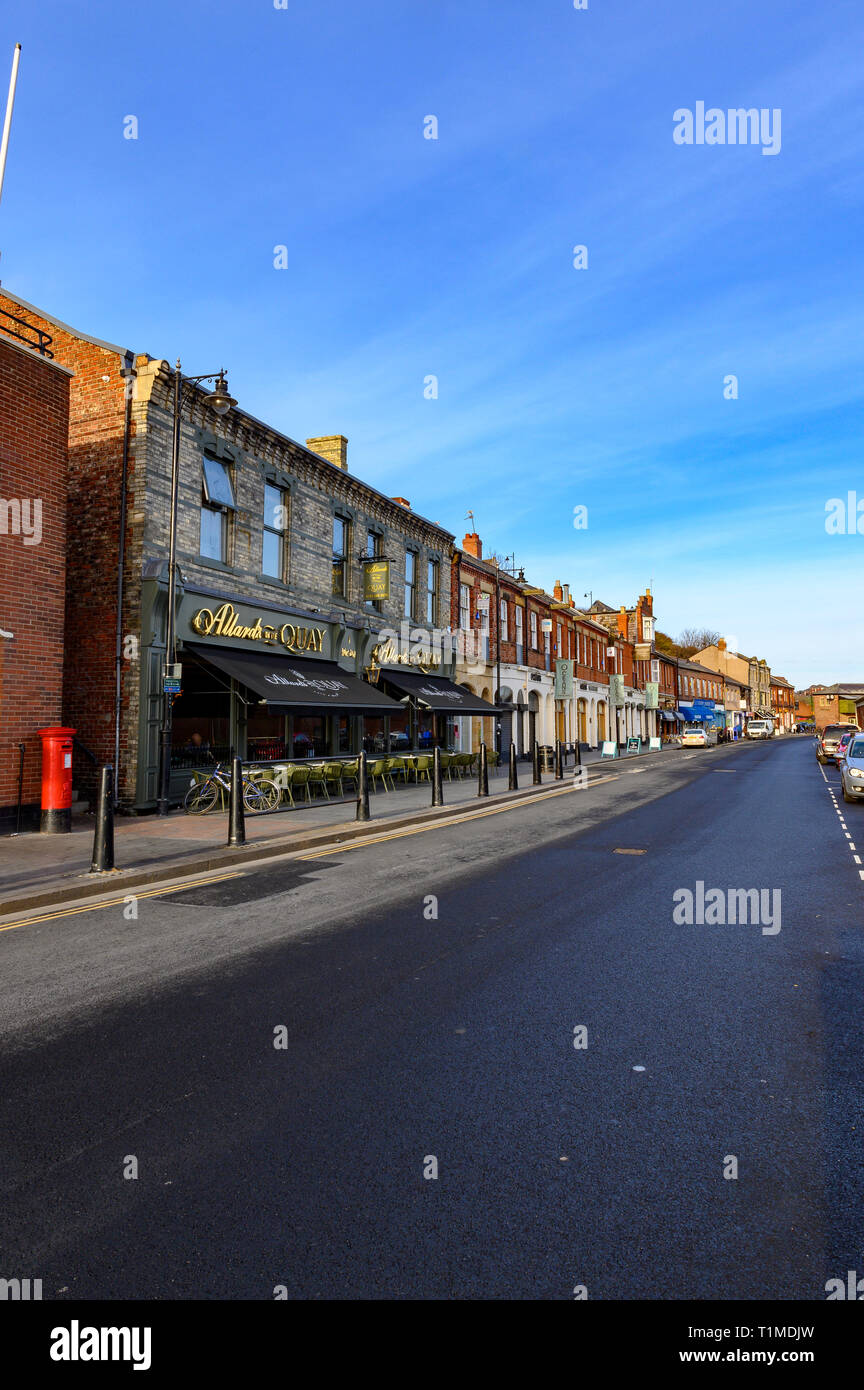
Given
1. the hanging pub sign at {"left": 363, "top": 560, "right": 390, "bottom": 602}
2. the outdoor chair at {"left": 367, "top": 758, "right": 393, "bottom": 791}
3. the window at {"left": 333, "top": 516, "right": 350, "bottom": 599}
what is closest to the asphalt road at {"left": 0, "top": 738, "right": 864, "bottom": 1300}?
the outdoor chair at {"left": 367, "top": 758, "right": 393, "bottom": 791}

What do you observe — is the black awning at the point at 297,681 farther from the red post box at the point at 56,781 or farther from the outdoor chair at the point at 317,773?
the red post box at the point at 56,781

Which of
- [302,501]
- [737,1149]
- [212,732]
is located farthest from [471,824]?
[737,1149]

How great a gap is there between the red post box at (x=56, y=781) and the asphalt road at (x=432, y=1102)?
536 cm

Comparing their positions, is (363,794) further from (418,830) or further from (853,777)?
(853,777)

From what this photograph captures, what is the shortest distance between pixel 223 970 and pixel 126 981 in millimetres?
635

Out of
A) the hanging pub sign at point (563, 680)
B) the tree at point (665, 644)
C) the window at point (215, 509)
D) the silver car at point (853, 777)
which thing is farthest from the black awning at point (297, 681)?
the tree at point (665, 644)

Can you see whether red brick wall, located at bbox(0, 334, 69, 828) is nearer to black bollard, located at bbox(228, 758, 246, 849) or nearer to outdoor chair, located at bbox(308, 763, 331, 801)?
black bollard, located at bbox(228, 758, 246, 849)

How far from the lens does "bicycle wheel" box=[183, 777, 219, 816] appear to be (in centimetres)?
1492

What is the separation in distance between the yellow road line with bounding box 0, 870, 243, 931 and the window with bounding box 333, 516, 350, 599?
12.4 m

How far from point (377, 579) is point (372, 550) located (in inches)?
68.8

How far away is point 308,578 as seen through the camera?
63.2 ft
